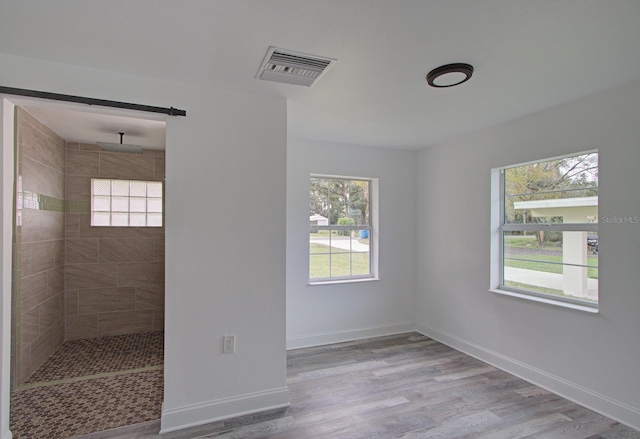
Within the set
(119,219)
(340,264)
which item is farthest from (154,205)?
(340,264)

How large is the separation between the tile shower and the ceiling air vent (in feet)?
7.57

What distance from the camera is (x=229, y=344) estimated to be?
247 centimetres

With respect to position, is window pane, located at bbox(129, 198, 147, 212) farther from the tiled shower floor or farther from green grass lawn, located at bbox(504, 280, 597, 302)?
green grass lawn, located at bbox(504, 280, 597, 302)

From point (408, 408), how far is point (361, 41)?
260 centimetres

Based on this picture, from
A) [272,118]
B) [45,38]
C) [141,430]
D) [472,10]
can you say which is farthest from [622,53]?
[141,430]

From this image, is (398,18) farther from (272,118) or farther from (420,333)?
(420,333)

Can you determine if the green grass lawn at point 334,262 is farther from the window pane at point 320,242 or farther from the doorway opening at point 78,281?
the doorway opening at point 78,281

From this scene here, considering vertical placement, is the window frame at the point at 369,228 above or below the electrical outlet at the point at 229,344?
above

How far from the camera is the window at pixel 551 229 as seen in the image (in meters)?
2.70

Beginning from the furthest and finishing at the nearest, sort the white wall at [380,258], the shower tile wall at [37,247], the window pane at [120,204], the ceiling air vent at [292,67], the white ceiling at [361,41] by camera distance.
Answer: the window pane at [120,204] < the white wall at [380,258] < the shower tile wall at [37,247] < the ceiling air vent at [292,67] < the white ceiling at [361,41]

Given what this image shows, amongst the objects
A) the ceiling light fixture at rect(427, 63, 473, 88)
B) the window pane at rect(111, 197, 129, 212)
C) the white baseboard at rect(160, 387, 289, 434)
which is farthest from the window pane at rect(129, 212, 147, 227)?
the ceiling light fixture at rect(427, 63, 473, 88)

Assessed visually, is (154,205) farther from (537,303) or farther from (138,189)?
(537,303)

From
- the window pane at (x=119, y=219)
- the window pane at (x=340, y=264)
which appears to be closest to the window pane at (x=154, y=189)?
the window pane at (x=119, y=219)

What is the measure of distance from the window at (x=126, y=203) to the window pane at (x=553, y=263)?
4281mm
